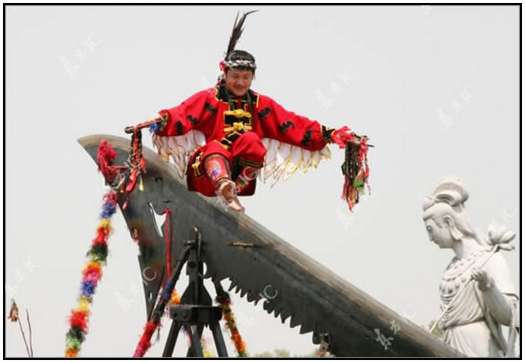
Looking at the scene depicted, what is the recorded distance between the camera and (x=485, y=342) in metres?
7.33

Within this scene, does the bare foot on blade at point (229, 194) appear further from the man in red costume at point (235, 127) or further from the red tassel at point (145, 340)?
the red tassel at point (145, 340)

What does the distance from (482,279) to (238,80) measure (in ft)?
6.24

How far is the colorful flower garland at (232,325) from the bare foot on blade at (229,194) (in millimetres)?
900

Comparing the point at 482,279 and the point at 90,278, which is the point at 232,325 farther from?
the point at 482,279

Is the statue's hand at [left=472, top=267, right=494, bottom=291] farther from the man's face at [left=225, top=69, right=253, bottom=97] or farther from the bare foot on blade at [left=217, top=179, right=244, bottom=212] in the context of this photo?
the man's face at [left=225, top=69, right=253, bottom=97]

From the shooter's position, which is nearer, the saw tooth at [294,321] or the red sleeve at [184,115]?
the saw tooth at [294,321]

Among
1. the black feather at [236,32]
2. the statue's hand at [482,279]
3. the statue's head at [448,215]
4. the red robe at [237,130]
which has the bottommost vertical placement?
the statue's hand at [482,279]

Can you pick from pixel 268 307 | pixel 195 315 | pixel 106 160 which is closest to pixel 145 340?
pixel 195 315

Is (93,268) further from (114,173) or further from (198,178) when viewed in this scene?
(198,178)

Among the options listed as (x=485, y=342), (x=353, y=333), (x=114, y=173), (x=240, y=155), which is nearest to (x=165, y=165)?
(x=114, y=173)

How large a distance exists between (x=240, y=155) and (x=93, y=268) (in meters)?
1.52

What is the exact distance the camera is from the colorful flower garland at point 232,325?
8.00 metres

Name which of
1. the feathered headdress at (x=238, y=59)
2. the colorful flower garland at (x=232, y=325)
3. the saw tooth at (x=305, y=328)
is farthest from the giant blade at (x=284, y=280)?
the feathered headdress at (x=238, y=59)

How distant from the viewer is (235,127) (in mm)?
7730
